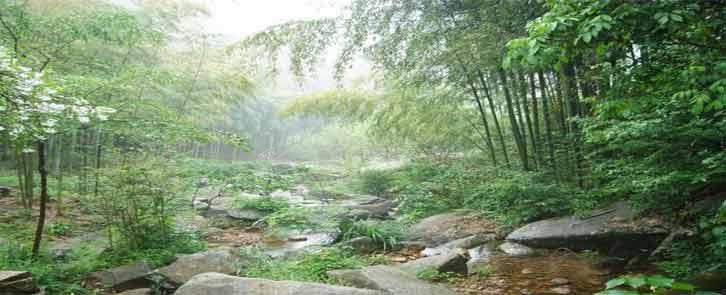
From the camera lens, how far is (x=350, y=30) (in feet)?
17.3

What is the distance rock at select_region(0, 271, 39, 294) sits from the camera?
2.61m

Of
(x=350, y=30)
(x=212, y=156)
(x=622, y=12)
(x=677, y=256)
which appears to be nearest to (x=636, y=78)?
(x=622, y=12)

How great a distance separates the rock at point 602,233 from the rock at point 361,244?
4.84 feet

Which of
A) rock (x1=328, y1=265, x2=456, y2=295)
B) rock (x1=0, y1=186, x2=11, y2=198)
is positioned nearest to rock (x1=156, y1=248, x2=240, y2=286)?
rock (x1=328, y1=265, x2=456, y2=295)

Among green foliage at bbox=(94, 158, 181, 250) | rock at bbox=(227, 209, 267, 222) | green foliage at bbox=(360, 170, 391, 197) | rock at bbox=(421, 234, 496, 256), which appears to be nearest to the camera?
green foliage at bbox=(94, 158, 181, 250)

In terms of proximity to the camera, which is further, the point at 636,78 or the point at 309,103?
the point at 309,103

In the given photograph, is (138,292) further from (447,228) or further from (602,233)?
(602,233)

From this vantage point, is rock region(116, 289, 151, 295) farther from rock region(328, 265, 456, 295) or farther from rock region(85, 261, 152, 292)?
rock region(328, 265, 456, 295)

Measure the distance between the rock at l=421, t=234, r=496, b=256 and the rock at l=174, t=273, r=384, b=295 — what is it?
2062 mm

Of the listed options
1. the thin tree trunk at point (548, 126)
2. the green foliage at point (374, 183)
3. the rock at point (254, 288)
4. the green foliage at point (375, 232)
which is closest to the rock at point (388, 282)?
the rock at point (254, 288)

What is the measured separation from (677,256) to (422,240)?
8.19ft

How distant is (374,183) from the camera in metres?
9.95

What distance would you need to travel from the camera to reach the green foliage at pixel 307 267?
3041 millimetres

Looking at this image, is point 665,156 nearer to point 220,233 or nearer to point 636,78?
point 636,78
